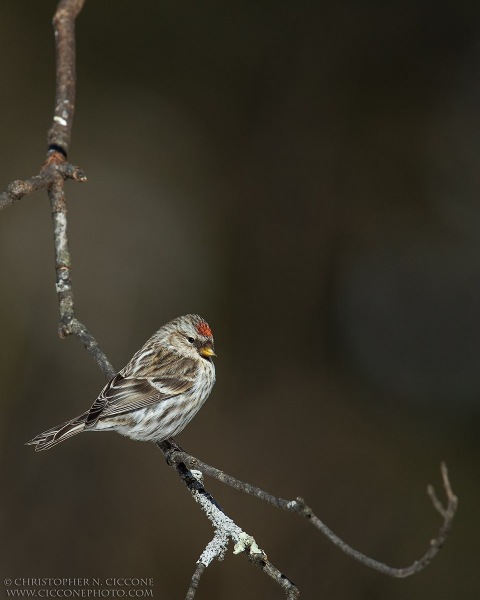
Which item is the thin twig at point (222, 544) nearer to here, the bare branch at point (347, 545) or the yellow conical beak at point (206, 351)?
the bare branch at point (347, 545)

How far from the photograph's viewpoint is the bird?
4430 mm

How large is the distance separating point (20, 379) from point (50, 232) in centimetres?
158

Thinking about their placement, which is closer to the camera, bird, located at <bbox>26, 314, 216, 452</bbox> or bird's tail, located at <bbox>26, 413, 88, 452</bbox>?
bird's tail, located at <bbox>26, 413, 88, 452</bbox>

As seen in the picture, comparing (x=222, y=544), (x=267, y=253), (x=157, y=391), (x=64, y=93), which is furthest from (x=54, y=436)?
(x=267, y=253)

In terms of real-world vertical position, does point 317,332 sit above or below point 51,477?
above

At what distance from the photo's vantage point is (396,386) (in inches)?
323

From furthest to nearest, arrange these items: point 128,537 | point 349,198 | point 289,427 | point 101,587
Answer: point 349,198 → point 289,427 → point 128,537 → point 101,587

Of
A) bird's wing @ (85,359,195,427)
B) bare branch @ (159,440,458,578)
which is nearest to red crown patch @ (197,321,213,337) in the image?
bird's wing @ (85,359,195,427)

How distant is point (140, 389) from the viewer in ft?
14.9

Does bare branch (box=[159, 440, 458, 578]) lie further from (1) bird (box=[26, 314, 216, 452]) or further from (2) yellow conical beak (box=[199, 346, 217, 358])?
(2) yellow conical beak (box=[199, 346, 217, 358])

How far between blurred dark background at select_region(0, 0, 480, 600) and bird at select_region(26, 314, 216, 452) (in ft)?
9.06

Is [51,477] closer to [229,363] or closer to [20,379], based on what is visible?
Result: [20,379]

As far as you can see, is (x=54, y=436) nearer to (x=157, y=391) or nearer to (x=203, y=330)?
(x=157, y=391)

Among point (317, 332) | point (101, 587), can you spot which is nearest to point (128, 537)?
point (101, 587)
